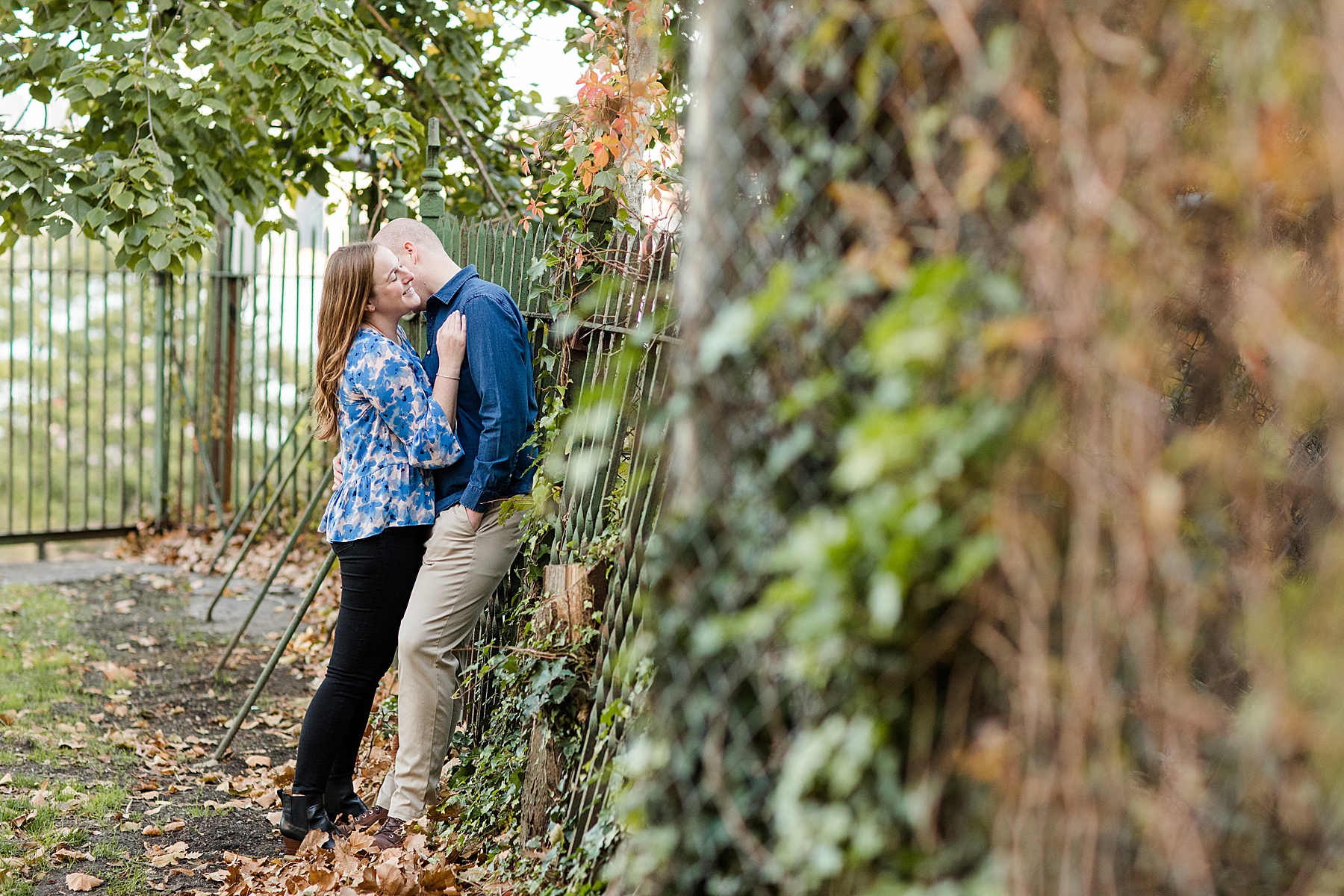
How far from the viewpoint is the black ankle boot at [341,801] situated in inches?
152

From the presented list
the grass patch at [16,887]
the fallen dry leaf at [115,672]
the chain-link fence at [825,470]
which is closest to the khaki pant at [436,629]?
the grass patch at [16,887]

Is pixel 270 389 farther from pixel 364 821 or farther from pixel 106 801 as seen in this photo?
pixel 364 821

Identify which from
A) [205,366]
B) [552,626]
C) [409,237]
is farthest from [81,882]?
[205,366]

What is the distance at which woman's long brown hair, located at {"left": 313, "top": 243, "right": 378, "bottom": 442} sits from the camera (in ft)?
12.1

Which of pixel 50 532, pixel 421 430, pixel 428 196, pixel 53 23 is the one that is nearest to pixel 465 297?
pixel 421 430

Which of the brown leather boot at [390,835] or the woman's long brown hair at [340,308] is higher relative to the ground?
the woman's long brown hair at [340,308]

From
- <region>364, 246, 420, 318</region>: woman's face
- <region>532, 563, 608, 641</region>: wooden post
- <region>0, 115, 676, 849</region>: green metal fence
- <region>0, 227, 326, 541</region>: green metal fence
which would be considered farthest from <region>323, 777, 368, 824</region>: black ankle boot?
<region>0, 227, 326, 541</region>: green metal fence

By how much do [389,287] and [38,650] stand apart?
4.28 m

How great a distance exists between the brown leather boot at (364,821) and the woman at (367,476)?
0.16ft

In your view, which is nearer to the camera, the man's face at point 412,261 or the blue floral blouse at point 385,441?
the blue floral blouse at point 385,441

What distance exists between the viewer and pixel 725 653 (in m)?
1.82

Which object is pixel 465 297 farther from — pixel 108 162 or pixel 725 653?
pixel 108 162

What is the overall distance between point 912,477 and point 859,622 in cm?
23

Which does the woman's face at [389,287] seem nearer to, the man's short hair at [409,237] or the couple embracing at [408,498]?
the couple embracing at [408,498]
